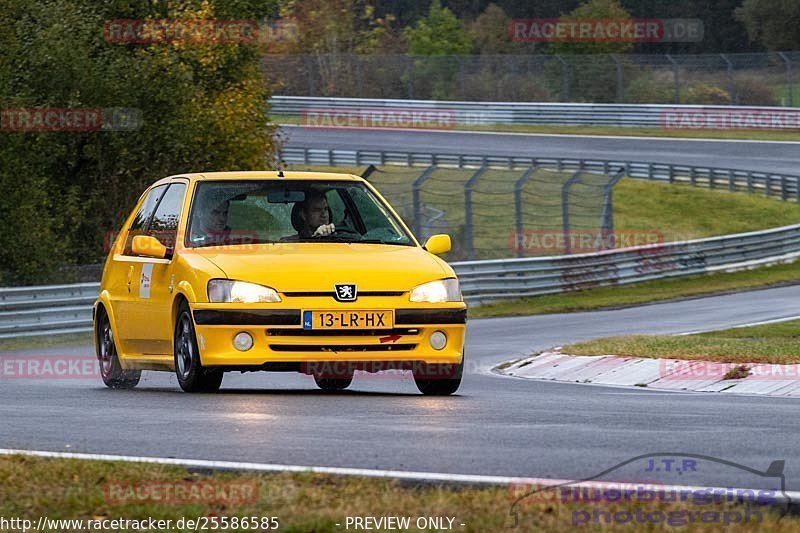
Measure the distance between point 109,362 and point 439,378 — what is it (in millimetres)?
2957

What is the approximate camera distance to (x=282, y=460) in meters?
6.85

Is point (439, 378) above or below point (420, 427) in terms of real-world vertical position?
below

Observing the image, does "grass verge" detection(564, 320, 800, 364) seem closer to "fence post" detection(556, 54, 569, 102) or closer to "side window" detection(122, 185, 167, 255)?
"side window" detection(122, 185, 167, 255)

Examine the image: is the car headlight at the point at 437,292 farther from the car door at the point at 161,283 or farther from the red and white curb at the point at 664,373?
the red and white curb at the point at 664,373

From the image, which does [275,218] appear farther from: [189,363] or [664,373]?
[664,373]

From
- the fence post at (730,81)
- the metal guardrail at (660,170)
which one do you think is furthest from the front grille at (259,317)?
the fence post at (730,81)

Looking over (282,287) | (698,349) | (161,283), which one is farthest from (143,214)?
(698,349)

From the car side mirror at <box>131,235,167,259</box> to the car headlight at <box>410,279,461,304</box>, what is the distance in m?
1.83

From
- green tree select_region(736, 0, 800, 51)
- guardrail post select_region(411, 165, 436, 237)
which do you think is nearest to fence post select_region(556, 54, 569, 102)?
green tree select_region(736, 0, 800, 51)

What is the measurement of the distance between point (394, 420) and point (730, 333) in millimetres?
13813

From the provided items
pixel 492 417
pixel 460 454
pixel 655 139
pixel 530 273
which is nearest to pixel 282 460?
pixel 460 454

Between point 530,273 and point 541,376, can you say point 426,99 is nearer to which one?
point 530,273

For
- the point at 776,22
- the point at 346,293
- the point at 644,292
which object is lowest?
the point at 644,292

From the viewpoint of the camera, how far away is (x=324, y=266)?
33.7ft
